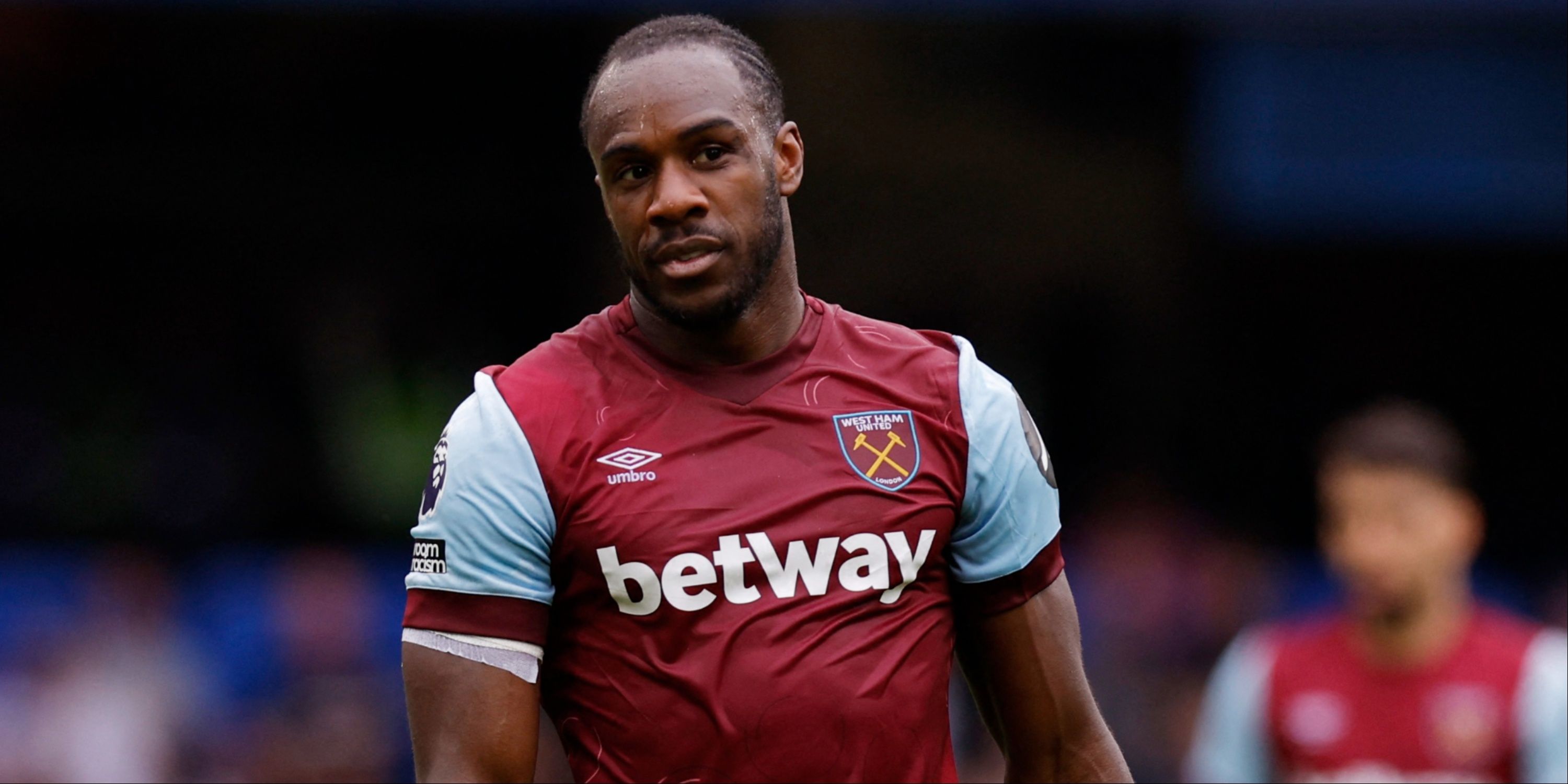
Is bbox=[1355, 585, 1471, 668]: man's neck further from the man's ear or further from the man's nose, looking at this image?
the man's nose

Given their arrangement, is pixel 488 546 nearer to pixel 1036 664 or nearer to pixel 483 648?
pixel 483 648

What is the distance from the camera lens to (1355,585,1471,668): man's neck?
4895 millimetres

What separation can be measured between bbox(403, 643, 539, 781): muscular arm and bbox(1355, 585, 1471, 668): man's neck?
2.92 m

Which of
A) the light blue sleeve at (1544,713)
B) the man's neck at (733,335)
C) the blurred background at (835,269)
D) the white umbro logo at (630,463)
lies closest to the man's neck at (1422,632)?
the light blue sleeve at (1544,713)

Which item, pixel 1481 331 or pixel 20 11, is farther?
pixel 1481 331

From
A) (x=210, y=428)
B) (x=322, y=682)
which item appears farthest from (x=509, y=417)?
(x=210, y=428)

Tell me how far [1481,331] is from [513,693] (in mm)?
10300

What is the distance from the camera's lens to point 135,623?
8422 mm

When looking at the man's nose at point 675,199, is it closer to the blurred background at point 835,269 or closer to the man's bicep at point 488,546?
the man's bicep at point 488,546

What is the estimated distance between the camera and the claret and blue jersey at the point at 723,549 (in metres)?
2.76

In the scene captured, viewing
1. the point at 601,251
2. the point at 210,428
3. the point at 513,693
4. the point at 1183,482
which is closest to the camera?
the point at 513,693

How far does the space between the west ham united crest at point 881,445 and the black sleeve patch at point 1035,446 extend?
21 centimetres

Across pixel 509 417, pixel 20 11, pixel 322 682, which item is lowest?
pixel 322 682

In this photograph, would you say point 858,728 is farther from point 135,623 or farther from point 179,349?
point 179,349
